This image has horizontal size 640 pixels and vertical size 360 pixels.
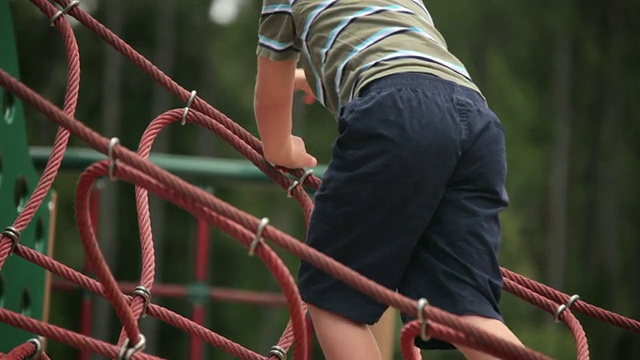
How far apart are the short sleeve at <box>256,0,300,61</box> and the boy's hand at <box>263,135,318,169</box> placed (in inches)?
5.8

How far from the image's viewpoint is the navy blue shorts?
3.71 ft

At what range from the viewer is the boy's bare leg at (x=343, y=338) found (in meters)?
1.18

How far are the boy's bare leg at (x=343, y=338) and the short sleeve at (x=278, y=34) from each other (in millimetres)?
302

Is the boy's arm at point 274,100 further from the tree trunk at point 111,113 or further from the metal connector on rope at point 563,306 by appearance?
the tree trunk at point 111,113

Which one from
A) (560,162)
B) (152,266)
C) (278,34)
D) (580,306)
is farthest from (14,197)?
(560,162)

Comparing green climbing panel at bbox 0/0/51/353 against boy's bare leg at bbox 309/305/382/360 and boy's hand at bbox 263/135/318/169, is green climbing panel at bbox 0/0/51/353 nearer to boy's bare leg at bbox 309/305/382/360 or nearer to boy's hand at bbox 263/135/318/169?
boy's hand at bbox 263/135/318/169

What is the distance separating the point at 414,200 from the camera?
114cm

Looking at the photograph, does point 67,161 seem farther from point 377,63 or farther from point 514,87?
point 514,87

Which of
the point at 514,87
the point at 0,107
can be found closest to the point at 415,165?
the point at 0,107

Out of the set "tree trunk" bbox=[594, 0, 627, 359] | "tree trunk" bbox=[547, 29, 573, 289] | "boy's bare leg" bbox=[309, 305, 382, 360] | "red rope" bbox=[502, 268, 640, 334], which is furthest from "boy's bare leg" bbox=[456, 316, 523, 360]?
"tree trunk" bbox=[594, 0, 627, 359]

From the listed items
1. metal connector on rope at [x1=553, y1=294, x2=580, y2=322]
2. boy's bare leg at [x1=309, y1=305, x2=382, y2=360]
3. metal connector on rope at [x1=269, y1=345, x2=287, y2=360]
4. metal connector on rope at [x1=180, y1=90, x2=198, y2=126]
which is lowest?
metal connector on rope at [x1=269, y1=345, x2=287, y2=360]

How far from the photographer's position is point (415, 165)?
113 centimetres

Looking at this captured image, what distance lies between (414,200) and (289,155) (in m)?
0.28

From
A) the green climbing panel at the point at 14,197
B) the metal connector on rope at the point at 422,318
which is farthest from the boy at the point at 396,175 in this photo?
the green climbing panel at the point at 14,197
